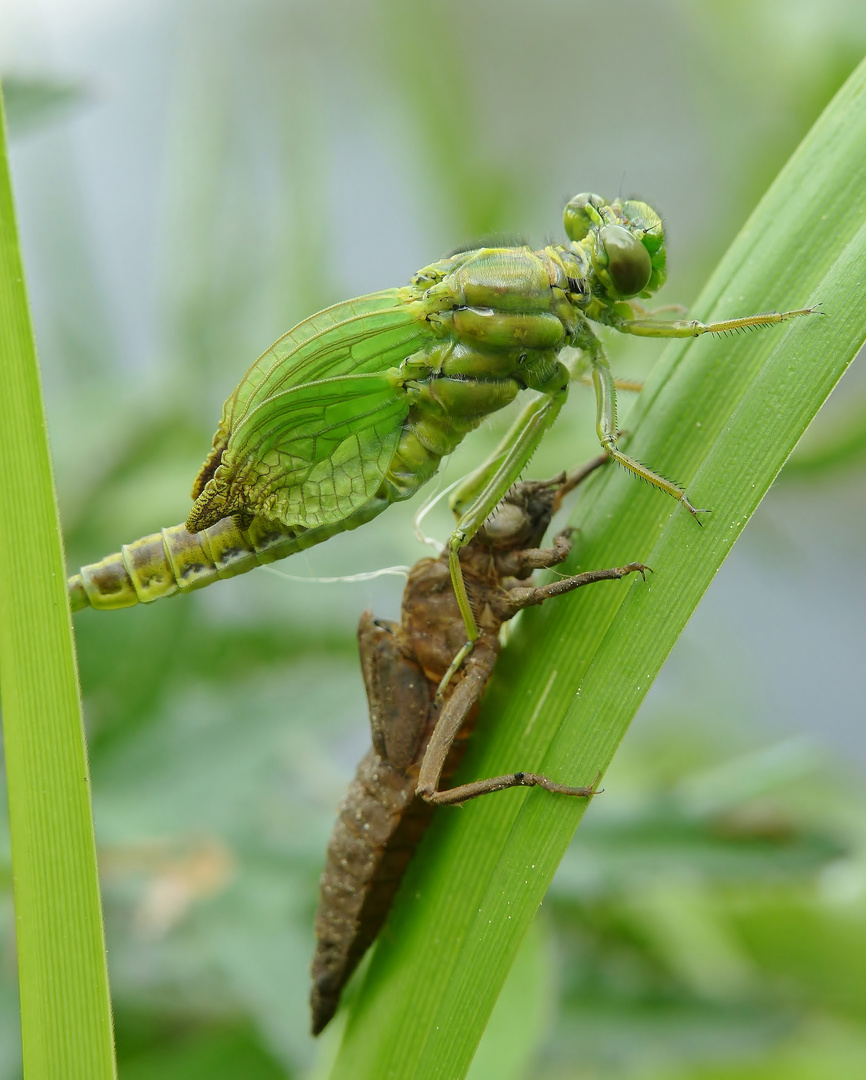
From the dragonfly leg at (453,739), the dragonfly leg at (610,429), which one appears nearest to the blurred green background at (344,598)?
the dragonfly leg at (610,429)

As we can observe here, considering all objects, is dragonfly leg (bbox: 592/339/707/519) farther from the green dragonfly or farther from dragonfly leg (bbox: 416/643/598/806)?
dragonfly leg (bbox: 416/643/598/806)

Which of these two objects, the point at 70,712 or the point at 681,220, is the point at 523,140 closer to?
the point at 681,220

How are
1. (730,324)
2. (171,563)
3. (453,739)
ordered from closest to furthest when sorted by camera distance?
(730,324) → (453,739) → (171,563)

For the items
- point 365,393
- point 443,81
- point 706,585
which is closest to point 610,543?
point 706,585

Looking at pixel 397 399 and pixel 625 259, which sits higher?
pixel 625 259

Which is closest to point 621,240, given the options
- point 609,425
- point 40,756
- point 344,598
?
point 609,425

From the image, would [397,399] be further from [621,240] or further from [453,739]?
[453,739]
